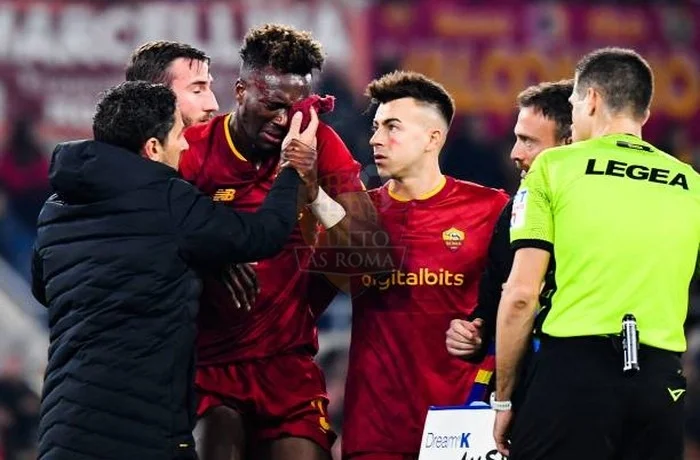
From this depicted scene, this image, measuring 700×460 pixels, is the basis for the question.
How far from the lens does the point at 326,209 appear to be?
6191 millimetres

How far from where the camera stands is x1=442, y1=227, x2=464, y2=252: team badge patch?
21.3ft

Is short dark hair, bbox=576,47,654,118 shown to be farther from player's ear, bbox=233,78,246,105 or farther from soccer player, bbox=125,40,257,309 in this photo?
soccer player, bbox=125,40,257,309

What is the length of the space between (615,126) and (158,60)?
7.59 feet

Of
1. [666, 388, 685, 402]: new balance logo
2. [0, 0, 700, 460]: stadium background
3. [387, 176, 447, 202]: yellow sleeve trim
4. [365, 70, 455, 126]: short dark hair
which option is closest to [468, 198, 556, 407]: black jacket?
[387, 176, 447, 202]: yellow sleeve trim

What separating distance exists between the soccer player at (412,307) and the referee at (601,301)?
39.8 inches

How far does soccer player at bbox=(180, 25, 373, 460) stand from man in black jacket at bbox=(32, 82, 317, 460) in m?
0.74

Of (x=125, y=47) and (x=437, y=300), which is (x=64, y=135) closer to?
(x=125, y=47)

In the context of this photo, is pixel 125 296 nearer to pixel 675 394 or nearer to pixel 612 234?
pixel 612 234

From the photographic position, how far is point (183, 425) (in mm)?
5367

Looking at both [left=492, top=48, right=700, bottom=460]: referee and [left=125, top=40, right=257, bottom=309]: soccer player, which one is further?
[left=125, top=40, right=257, bottom=309]: soccer player

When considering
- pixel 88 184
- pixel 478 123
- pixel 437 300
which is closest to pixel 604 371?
pixel 437 300

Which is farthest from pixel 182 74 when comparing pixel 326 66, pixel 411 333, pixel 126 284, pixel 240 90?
pixel 326 66

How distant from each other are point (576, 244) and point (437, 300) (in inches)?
49.6

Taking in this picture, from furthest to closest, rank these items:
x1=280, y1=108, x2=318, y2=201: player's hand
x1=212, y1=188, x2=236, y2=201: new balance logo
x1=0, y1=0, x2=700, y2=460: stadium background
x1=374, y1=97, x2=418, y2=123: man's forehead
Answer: x1=0, y1=0, x2=700, y2=460: stadium background, x1=374, y1=97, x2=418, y2=123: man's forehead, x1=212, y1=188, x2=236, y2=201: new balance logo, x1=280, y1=108, x2=318, y2=201: player's hand
